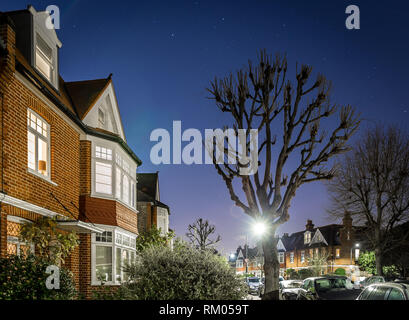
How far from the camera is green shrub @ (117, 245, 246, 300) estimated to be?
9164 millimetres

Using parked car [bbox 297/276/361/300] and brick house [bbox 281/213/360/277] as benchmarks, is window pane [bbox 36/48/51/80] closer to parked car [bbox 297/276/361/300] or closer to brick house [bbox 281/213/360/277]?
parked car [bbox 297/276/361/300]

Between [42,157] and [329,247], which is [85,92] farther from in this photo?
[329,247]

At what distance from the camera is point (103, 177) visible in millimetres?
18859

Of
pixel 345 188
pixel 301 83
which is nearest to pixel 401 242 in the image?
pixel 345 188

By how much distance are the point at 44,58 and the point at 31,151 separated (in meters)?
4.14

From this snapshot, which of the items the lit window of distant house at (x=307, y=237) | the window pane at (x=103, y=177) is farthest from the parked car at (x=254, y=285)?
the lit window of distant house at (x=307, y=237)

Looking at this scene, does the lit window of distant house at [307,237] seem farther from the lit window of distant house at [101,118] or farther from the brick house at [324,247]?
the lit window of distant house at [101,118]

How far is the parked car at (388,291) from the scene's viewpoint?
8.27 meters

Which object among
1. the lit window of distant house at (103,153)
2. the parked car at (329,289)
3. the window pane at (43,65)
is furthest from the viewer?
the lit window of distant house at (103,153)

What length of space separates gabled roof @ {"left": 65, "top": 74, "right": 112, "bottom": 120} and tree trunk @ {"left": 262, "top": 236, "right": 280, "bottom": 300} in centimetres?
940

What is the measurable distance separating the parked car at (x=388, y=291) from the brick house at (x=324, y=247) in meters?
46.1

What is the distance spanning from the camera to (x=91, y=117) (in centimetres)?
1950
